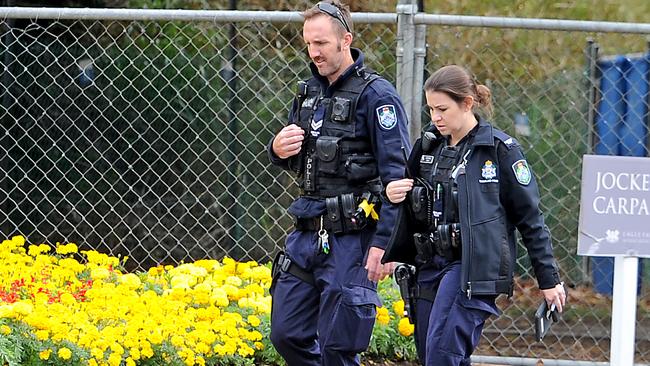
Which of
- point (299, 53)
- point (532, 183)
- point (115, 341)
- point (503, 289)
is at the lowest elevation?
point (115, 341)

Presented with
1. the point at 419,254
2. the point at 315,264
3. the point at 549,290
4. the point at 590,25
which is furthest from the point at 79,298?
the point at 590,25

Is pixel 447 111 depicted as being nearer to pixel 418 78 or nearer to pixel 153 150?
pixel 418 78

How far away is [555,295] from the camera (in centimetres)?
413

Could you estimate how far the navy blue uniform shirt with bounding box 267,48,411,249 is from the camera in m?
4.34

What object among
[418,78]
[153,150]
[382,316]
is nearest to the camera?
[382,316]

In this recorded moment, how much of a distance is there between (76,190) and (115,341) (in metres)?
1.70

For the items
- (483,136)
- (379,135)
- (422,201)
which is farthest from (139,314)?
(483,136)

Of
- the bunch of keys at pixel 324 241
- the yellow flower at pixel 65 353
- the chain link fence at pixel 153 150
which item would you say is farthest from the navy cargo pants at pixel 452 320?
the chain link fence at pixel 153 150

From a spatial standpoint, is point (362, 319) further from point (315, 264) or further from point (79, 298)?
point (79, 298)

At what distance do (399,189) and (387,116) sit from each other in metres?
0.36

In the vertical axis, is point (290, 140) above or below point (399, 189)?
above

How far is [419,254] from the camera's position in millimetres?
4219

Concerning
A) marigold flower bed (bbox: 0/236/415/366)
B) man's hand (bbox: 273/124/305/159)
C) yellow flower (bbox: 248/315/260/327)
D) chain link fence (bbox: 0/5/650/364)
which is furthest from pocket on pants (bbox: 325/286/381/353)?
chain link fence (bbox: 0/5/650/364)

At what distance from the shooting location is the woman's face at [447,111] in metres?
4.11
